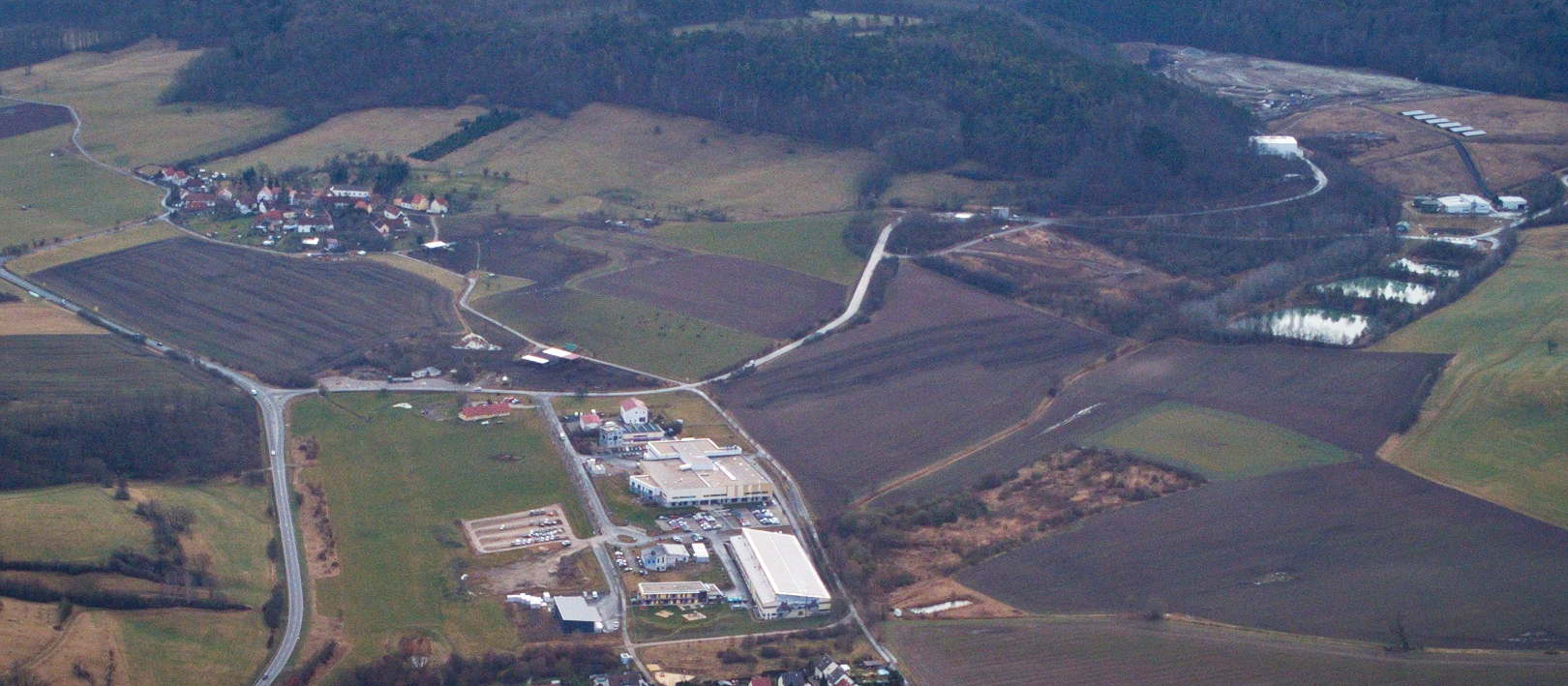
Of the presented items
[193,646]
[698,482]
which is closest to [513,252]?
[698,482]

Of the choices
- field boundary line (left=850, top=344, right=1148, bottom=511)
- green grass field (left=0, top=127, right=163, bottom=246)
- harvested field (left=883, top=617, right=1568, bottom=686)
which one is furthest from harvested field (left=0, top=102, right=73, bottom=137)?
harvested field (left=883, top=617, right=1568, bottom=686)

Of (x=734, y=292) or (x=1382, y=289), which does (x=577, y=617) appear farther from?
(x=1382, y=289)

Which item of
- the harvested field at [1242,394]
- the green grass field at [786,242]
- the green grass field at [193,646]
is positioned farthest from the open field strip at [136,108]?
the harvested field at [1242,394]

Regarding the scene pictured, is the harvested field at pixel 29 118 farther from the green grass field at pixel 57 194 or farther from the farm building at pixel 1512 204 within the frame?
the farm building at pixel 1512 204

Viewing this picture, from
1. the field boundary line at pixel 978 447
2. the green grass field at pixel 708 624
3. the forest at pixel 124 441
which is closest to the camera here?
the green grass field at pixel 708 624

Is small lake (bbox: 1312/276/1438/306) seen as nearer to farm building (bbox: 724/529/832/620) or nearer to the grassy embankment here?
farm building (bbox: 724/529/832/620)

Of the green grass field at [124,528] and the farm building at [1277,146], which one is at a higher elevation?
the farm building at [1277,146]
